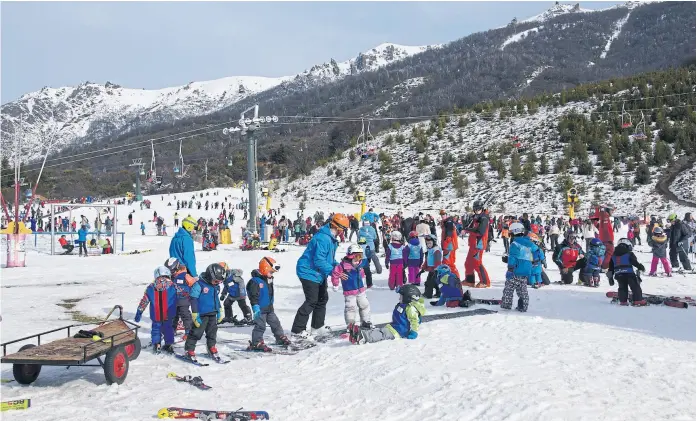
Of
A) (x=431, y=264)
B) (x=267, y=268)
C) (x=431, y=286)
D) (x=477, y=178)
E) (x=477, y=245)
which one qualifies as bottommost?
(x=431, y=286)

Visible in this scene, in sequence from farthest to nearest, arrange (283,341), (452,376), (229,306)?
(229,306) → (283,341) → (452,376)

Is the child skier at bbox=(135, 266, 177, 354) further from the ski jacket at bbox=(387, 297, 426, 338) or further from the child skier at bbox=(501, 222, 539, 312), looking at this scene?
the child skier at bbox=(501, 222, 539, 312)

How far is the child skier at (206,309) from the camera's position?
7301 millimetres

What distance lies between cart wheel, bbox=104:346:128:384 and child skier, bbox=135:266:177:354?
1200 millimetres

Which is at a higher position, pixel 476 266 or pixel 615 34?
pixel 615 34

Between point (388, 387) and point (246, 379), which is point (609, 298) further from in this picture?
point (246, 379)

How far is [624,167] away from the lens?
3969cm

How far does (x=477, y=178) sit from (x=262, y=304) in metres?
38.0

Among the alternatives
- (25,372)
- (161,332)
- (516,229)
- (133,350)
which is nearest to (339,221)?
(161,332)

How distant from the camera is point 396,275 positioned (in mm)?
12406

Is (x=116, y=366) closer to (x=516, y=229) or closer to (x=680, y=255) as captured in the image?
(x=516, y=229)

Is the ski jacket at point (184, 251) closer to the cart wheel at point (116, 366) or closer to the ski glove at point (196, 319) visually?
the ski glove at point (196, 319)

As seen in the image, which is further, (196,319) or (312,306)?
(312,306)

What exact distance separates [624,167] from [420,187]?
14.3m
